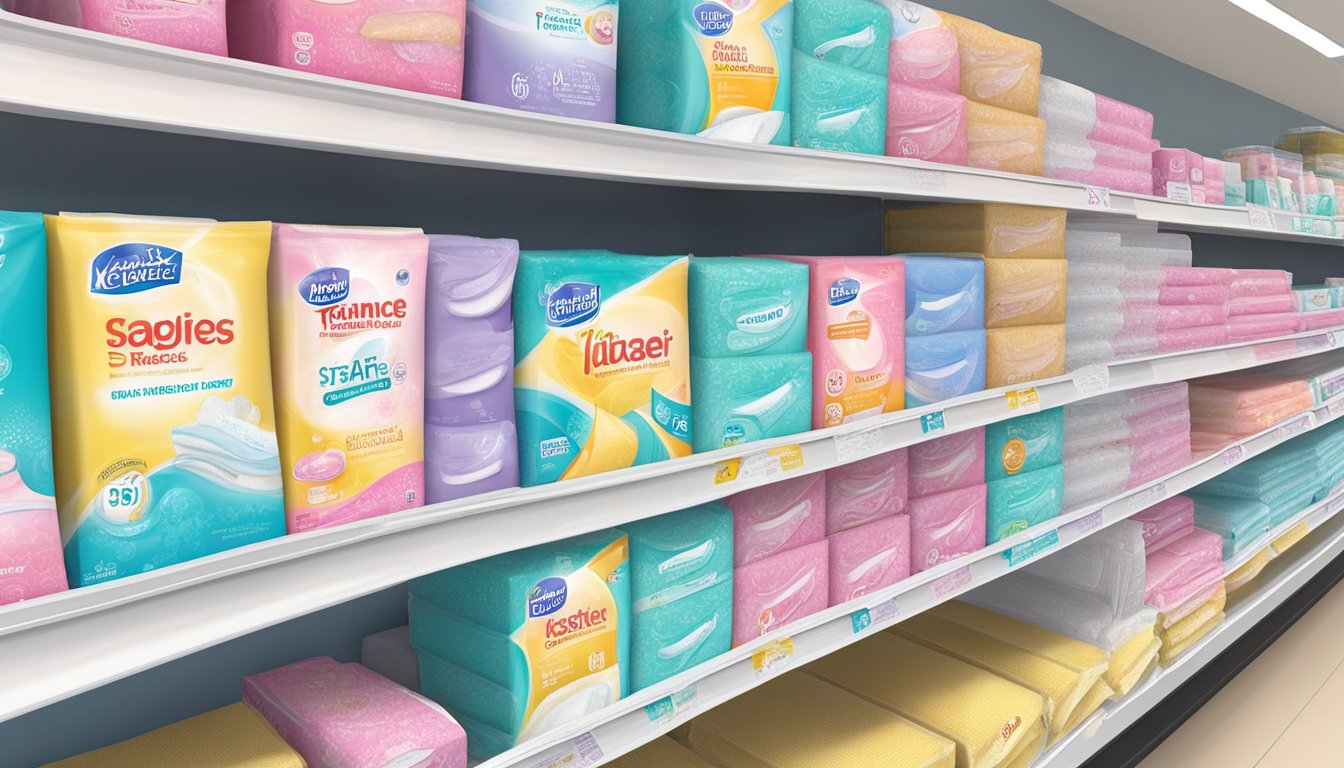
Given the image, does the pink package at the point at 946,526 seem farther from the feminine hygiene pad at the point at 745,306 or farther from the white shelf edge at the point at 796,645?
the feminine hygiene pad at the point at 745,306

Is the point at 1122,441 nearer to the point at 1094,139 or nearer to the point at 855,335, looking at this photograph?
the point at 1094,139

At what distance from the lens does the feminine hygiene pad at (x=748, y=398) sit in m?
1.30

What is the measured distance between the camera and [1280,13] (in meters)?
2.94

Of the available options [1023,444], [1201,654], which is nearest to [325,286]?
[1023,444]

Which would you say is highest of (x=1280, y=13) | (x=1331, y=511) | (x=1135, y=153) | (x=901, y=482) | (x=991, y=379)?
(x=1280, y=13)

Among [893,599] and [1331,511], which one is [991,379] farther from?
[1331,511]

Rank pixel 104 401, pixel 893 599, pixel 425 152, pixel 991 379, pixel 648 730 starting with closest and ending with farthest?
pixel 104 401 → pixel 425 152 → pixel 648 730 → pixel 893 599 → pixel 991 379

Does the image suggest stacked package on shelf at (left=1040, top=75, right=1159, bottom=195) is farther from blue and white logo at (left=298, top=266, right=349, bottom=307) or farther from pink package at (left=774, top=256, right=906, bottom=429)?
blue and white logo at (left=298, top=266, right=349, bottom=307)

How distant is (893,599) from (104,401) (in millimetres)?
1304

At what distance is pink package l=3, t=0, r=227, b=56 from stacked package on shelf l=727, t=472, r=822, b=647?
0.95m

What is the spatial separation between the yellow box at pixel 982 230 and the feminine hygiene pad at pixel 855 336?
37cm

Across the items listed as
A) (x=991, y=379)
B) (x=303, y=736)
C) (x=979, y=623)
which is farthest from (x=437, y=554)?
(x=979, y=623)

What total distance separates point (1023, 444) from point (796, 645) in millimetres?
811

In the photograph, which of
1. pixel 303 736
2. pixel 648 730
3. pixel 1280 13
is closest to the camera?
pixel 303 736
